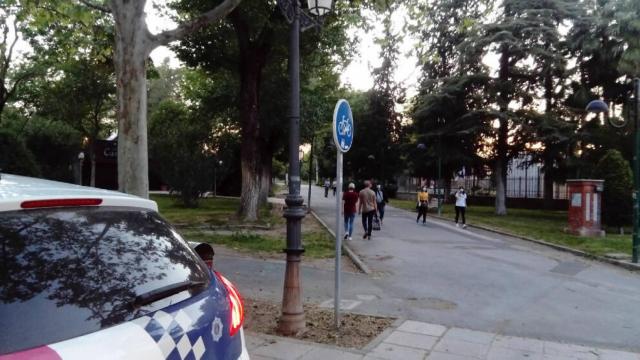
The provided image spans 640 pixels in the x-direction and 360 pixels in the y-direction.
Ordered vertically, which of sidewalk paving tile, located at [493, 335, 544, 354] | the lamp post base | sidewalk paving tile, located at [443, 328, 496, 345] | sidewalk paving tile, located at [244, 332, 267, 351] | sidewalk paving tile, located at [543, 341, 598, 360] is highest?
the lamp post base

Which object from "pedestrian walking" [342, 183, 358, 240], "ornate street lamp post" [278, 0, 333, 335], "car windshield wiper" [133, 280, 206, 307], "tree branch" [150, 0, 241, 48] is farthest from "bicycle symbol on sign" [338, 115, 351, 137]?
"pedestrian walking" [342, 183, 358, 240]

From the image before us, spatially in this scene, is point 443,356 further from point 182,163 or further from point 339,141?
point 182,163

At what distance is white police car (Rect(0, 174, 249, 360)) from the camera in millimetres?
1797

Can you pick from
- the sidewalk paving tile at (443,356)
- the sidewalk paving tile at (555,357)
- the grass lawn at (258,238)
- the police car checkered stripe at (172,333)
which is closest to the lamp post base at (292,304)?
the sidewalk paving tile at (443,356)

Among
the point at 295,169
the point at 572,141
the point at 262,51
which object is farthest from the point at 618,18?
the point at 295,169

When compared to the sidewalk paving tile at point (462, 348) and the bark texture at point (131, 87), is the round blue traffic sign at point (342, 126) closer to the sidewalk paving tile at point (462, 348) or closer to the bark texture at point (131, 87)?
the bark texture at point (131, 87)

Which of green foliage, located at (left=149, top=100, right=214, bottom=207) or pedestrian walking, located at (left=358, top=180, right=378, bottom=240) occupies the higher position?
green foliage, located at (left=149, top=100, right=214, bottom=207)

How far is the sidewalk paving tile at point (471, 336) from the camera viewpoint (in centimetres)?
636

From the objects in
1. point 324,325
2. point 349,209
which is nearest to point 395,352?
point 324,325

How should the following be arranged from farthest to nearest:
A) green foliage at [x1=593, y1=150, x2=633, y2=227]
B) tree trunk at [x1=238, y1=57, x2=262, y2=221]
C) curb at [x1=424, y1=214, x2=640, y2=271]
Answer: green foliage at [x1=593, y1=150, x2=633, y2=227] < tree trunk at [x1=238, y1=57, x2=262, y2=221] < curb at [x1=424, y1=214, x2=640, y2=271]

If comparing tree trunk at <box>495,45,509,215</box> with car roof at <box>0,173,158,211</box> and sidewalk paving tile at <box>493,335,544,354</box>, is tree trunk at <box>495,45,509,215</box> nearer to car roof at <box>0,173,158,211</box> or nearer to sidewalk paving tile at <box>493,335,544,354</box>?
sidewalk paving tile at <box>493,335,544,354</box>

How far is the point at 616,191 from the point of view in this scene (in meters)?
21.3

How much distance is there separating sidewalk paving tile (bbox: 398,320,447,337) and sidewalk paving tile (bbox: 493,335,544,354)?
0.65m

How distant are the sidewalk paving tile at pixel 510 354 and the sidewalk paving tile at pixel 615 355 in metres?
0.71
